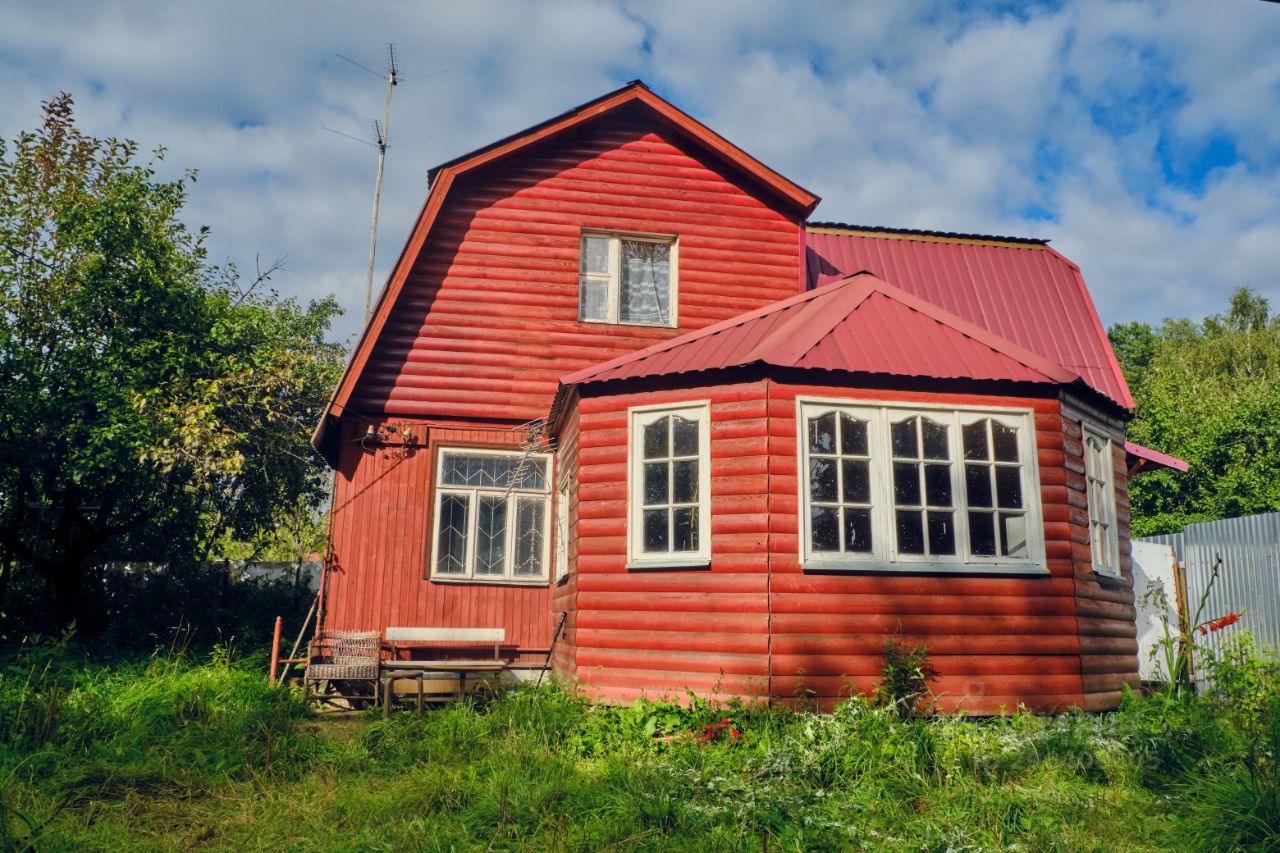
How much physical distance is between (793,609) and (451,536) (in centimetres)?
509

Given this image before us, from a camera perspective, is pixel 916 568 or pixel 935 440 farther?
pixel 935 440

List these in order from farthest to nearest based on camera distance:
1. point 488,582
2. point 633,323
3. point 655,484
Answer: point 633,323
point 488,582
point 655,484

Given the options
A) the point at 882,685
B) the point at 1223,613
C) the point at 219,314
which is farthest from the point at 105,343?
the point at 1223,613

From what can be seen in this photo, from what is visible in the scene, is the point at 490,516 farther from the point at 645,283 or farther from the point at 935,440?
the point at 935,440

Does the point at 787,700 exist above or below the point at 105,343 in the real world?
below

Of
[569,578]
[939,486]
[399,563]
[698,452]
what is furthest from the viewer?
[399,563]

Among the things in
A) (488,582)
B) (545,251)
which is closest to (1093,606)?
(488,582)

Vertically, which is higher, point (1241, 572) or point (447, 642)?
point (1241, 572)

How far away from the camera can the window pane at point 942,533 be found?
31.2 feet

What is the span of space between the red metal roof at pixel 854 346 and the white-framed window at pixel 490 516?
92.6 inches

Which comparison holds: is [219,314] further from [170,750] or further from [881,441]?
[881,441]

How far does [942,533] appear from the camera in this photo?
9.87 metres

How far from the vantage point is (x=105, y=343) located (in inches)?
563

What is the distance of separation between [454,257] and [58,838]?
8.30 metres
